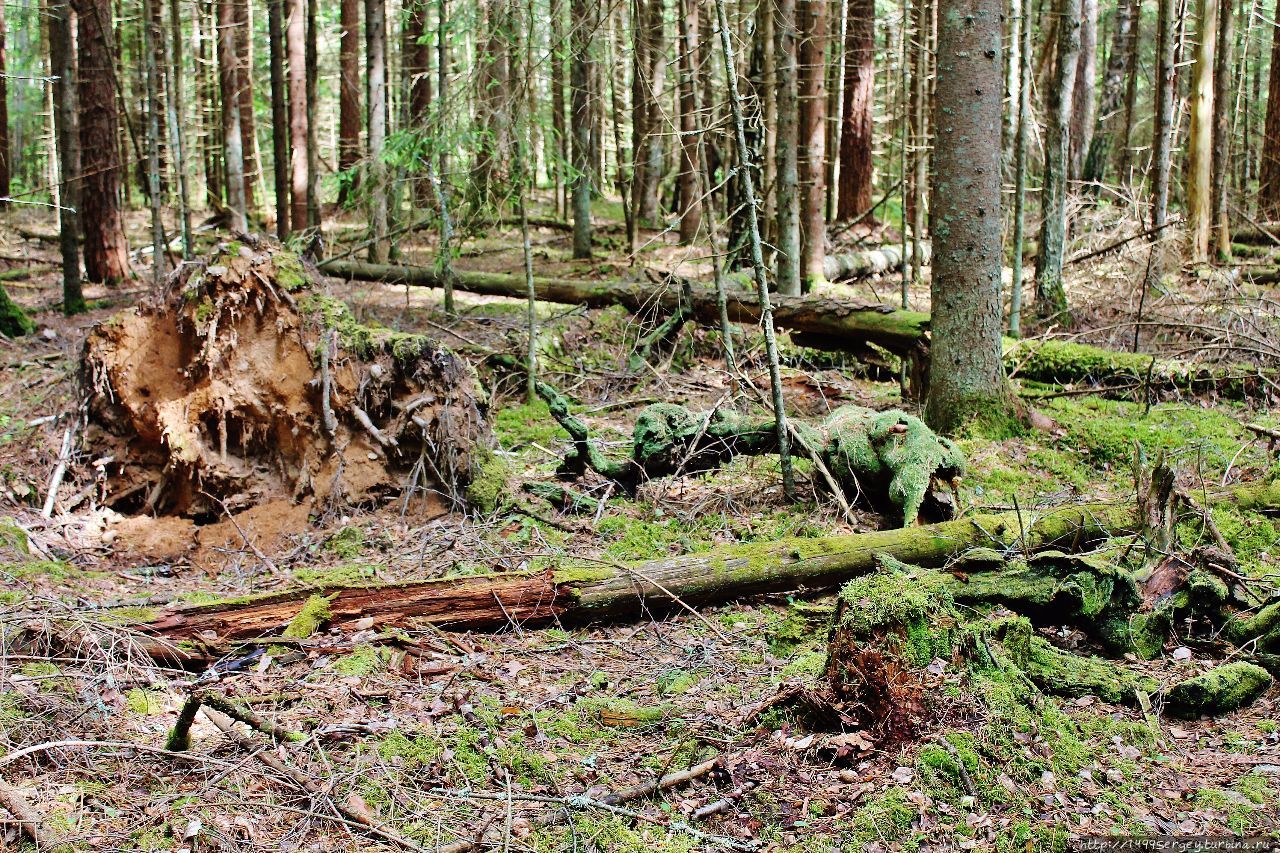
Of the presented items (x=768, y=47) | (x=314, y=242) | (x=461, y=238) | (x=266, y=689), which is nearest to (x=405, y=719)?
(x=266, y=689)

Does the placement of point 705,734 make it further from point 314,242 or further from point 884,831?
point 314,242

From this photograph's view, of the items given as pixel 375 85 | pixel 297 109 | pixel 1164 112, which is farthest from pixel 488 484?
pixel 297 109

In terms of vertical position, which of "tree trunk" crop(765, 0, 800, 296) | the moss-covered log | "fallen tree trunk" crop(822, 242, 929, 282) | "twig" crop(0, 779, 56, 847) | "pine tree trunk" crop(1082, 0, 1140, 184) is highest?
"pine tree trunk" crop(1082, 0, 1140, 184)

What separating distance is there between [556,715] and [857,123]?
53.8 ft

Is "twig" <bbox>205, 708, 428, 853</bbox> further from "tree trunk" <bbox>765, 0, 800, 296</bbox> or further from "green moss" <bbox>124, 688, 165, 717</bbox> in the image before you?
"tree trunk" <bbox>765, 0, 800, 296</bbox>

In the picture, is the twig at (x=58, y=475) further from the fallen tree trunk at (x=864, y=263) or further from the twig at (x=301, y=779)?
the fallen tree trunk at (x=864, y=263)

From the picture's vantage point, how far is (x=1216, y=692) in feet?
13.1

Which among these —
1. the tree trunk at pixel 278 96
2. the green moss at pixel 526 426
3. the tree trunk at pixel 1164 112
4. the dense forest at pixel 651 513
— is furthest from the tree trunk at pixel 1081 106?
the tree trunk at pixel 278 96

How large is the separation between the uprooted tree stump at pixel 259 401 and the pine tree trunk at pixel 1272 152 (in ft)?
54.1

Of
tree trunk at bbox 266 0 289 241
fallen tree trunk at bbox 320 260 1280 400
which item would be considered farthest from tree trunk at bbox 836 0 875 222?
tree trunk at bbox 266 0 289 241

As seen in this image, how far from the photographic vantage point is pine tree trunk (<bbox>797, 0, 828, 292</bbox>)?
12.6 m

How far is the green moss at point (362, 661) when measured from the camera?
14.9 ft

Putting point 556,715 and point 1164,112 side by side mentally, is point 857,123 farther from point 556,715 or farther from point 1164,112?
point 556,715

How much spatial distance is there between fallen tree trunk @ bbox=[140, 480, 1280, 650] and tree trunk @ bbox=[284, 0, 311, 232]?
1297cm
